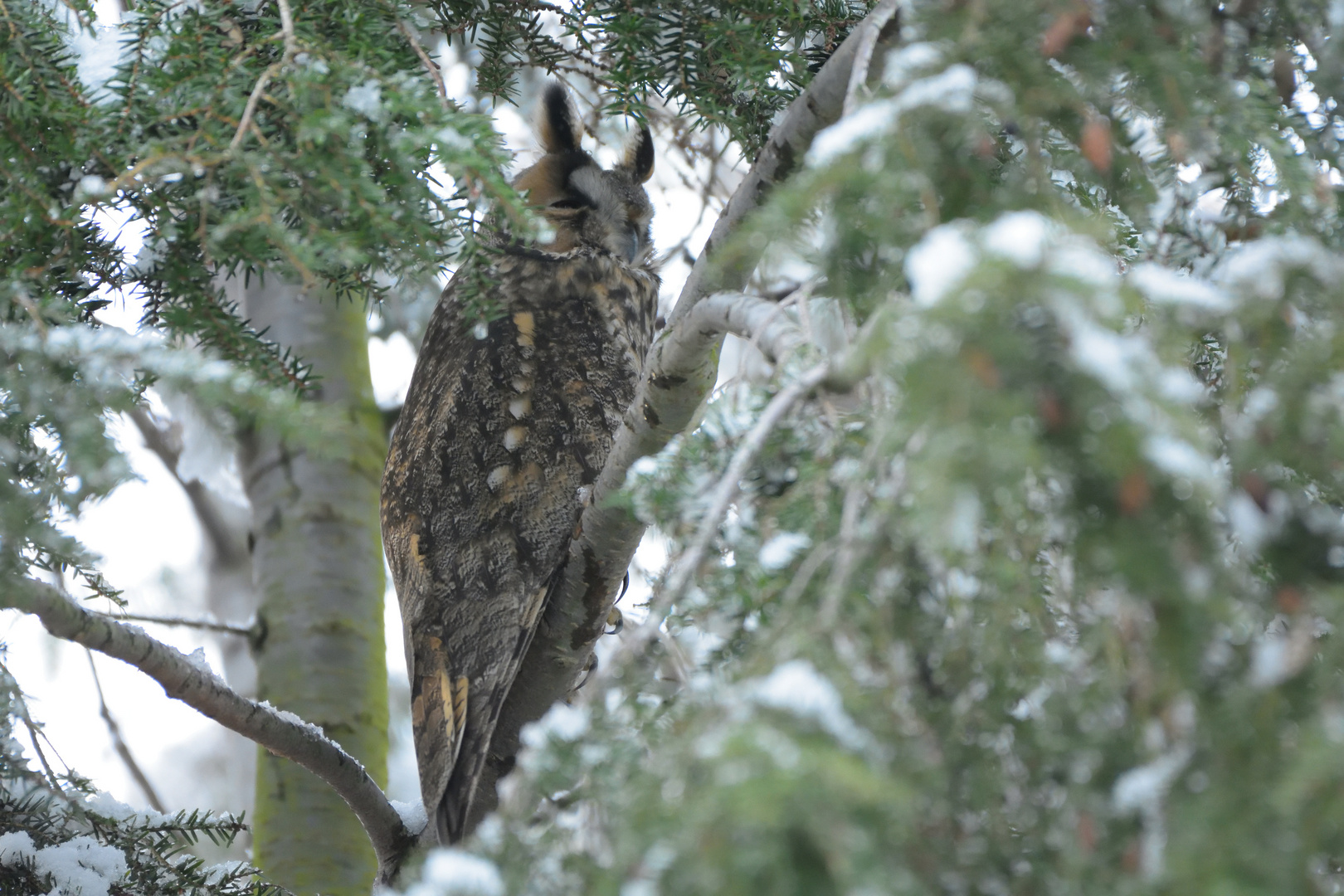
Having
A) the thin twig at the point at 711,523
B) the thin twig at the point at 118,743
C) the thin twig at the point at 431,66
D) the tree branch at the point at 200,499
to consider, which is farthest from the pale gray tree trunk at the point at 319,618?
the thin twig at the point at 711,523

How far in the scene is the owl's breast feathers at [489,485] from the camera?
2.14 m

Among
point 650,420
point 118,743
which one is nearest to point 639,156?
point 650,420

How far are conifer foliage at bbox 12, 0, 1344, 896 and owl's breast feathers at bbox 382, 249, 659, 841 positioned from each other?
1.00 m

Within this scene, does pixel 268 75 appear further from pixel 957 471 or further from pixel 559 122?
pixel 559 122

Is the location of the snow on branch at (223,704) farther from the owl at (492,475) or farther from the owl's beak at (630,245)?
the owl's beak at (630,245)

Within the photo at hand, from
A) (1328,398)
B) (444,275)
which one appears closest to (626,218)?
(444,275)

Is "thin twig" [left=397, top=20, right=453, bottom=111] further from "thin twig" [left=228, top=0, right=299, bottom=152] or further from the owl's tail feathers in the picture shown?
the owl's tail feathers

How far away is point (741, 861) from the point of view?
521 mm

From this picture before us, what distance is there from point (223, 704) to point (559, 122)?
66.9 inches

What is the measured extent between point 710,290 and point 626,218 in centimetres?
114

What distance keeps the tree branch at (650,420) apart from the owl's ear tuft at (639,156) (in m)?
1.06

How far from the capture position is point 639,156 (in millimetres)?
2754

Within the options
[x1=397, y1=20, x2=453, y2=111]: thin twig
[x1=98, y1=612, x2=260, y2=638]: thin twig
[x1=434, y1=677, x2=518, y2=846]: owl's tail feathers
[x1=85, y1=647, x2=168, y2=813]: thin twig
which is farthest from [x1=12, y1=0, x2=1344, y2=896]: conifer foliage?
[x1=85, y1=647, x2=168, y2=813]: thin twig

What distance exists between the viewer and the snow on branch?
4.15 feet
